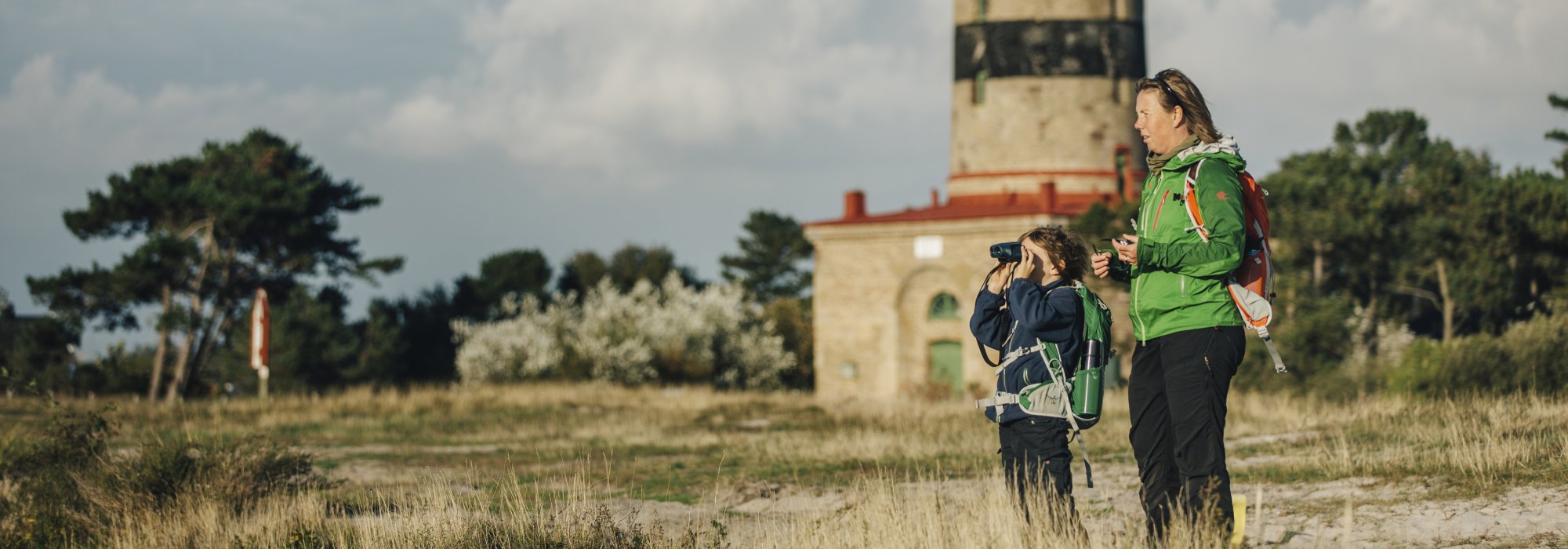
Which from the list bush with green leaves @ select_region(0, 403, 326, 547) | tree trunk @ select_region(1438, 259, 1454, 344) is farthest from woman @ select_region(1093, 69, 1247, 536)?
tree trunk @ select_region(1438, 259, 1454, 344)

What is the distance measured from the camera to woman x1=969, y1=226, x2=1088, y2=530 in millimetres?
6590

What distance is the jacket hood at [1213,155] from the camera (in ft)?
19.6

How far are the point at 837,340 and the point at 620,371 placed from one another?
628cm

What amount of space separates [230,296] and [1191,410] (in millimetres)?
37235

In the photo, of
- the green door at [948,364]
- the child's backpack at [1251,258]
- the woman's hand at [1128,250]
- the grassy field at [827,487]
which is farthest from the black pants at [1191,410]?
the green door at [948,364]

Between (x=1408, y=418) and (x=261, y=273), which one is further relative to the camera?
(x=261, y=273)

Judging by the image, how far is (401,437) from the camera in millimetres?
19359

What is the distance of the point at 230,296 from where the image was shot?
39719 mm

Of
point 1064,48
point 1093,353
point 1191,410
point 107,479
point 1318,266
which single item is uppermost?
point 1064,48

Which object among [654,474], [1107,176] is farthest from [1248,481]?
[1107,176]

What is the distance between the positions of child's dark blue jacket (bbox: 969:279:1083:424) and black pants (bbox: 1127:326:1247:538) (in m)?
0.50

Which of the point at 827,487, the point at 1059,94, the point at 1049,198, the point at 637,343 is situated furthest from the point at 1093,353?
the point at 637,343

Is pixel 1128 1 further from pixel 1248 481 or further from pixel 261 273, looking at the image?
pixel 1248 481

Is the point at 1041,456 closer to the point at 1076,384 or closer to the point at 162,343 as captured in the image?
the point at 1076,384
